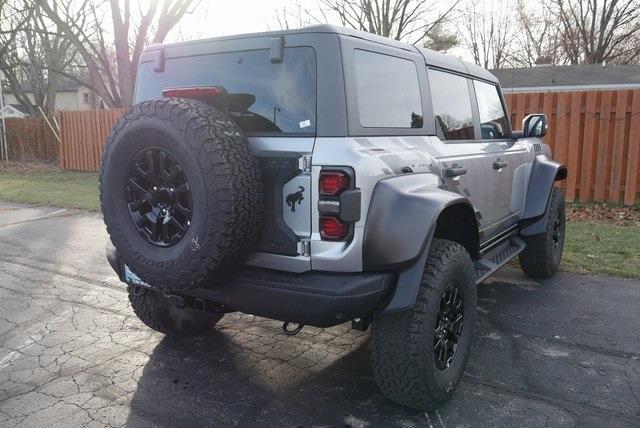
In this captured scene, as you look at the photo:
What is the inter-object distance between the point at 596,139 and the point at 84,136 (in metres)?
14.3

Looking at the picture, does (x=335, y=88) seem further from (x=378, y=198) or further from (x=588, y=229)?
(x=588, y=229)

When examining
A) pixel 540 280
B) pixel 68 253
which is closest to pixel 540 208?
pixel 540 280

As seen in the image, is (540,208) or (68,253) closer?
(540,208)

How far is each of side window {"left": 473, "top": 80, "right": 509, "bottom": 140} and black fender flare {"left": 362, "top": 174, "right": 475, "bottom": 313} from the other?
1.94m

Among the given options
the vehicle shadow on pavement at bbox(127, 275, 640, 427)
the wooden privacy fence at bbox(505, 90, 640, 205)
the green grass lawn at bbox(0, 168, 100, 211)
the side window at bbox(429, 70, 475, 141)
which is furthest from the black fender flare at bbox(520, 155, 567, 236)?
the green grass lawn at bbox(0, 168, 100, 211)

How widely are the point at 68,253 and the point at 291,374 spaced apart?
4.39 meters

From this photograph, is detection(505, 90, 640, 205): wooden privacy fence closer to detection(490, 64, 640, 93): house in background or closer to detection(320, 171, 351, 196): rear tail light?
detection(320, 171, 351, 196): rear tail light

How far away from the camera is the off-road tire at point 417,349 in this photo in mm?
2793

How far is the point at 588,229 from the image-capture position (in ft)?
24.7

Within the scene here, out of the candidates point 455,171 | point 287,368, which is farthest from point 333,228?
point 287,368

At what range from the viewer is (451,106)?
13.0ft

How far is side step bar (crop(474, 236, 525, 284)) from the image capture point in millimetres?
3980

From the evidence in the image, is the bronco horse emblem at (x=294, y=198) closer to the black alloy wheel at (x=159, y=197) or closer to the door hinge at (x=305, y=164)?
the door hinge at (x=305, y=164)

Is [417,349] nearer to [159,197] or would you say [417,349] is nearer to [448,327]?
[448,327]
